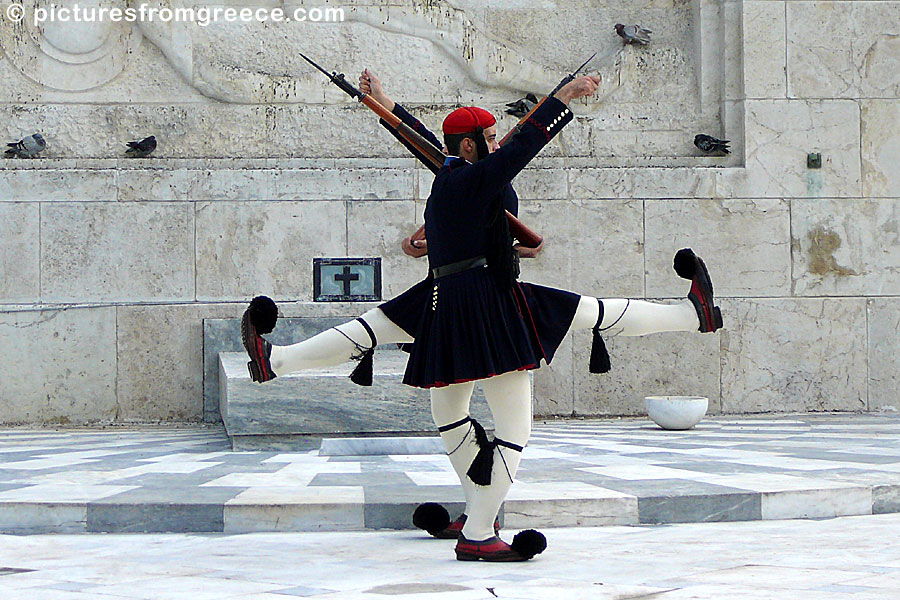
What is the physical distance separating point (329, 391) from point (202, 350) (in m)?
2.73

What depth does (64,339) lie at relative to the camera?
998 centimetres

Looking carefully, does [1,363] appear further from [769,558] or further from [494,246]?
[769,558]

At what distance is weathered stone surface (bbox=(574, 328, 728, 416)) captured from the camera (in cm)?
1034

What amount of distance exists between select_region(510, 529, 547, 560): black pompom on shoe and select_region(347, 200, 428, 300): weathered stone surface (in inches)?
247

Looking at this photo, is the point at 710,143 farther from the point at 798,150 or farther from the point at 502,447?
the point at 502,447

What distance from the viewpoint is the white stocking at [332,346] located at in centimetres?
431

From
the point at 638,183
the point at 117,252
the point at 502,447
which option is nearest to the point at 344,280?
the point at 117,252

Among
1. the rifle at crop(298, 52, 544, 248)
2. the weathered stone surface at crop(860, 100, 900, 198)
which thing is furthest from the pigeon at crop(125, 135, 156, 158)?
the weathered stone surface at crop(860, 100, 900, 198)

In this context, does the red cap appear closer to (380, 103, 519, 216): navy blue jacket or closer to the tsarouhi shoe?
(380, 103, 519, 216): navy blue jacket

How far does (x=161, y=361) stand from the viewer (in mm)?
10078

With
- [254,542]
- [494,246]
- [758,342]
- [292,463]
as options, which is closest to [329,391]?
[292,463]

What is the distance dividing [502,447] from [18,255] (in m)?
7.11

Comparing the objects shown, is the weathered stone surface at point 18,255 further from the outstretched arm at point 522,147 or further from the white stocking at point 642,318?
the white stocking at point 642,318

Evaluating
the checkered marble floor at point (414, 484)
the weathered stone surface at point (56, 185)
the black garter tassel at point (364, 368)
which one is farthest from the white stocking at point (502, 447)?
the weathered stone surface at point (56, 185)
